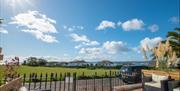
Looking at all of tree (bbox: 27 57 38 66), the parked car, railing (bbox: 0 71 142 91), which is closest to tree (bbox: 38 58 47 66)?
tree (bbox: 27 57 38 66)

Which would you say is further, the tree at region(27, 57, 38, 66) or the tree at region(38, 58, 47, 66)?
the tree at region(38, 58, 47, 66)

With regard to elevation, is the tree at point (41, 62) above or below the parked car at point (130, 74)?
above

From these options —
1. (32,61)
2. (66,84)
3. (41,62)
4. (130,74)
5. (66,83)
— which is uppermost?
(32,61)

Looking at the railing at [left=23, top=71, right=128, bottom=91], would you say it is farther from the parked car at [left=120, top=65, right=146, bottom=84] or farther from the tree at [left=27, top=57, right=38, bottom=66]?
the tree at [left=27, top=57, right=38, bottom=66]

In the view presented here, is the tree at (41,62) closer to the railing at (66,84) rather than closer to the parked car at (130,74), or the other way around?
the railing at (66,84)

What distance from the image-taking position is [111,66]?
2802cm

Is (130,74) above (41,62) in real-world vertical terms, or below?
below

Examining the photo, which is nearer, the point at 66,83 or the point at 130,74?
the point at 66,83

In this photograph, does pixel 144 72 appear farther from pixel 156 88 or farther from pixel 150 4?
pixel 150 4

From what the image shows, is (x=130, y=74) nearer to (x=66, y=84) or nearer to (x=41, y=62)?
(x=66, y=84)

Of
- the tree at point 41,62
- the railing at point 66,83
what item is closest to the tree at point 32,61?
the tree at point 41,62

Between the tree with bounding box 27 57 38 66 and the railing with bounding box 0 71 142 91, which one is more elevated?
the tree with bounding box 27 57 38 66

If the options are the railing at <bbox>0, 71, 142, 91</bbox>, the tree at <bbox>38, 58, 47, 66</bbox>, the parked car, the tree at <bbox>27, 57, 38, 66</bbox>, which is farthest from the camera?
the tree at <bbox>38, 58, 47, 66</bbox>

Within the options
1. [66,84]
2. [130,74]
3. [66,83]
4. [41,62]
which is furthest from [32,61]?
[66,83]
